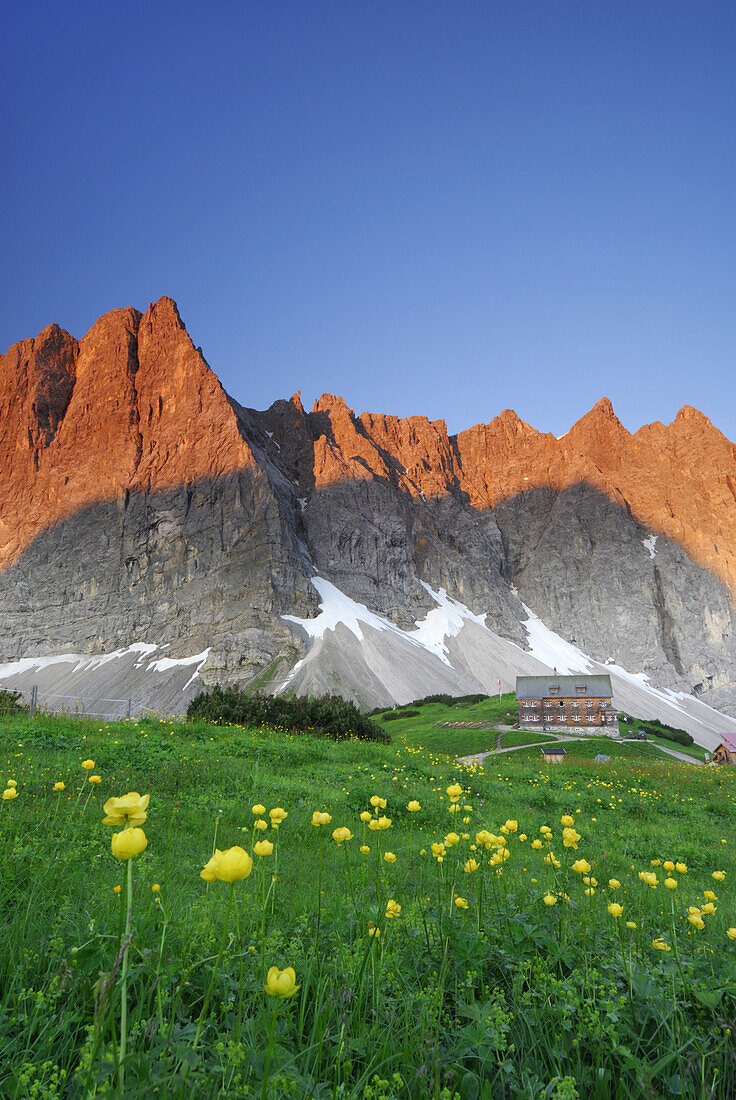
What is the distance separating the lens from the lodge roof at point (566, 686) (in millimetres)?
61781

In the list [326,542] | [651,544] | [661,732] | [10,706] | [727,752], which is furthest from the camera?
[651,544]

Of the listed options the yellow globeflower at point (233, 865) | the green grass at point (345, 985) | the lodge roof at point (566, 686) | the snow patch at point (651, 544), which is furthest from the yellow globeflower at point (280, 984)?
the snow patch at point (651, 544)

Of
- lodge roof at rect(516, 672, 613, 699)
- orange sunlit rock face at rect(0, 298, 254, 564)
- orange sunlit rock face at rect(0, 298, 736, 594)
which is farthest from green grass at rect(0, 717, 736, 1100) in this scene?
orange sunlit rock face at rect(0, 298, 254, 564)

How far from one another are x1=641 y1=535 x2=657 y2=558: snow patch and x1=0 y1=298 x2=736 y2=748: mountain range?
156 centimetres

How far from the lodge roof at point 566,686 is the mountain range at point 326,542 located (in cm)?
2961

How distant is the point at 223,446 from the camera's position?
121 meters

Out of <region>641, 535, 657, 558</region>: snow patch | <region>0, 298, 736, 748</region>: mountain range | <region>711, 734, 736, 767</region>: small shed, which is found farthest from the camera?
<region>641, 535, 657, 558</region>: snow patch

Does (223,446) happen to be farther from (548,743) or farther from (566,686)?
(548,743)

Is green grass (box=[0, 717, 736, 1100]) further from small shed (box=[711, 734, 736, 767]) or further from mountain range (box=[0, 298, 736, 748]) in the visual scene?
mountain range (box=[0, 298, 736, 748])

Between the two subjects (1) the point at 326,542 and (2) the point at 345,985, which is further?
(1) the point at 326,542

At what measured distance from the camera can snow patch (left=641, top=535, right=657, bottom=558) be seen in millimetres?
146250

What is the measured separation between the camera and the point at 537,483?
550 ft

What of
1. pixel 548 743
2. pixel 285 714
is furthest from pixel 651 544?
pixel 285 714

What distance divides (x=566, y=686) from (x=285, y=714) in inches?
1796
